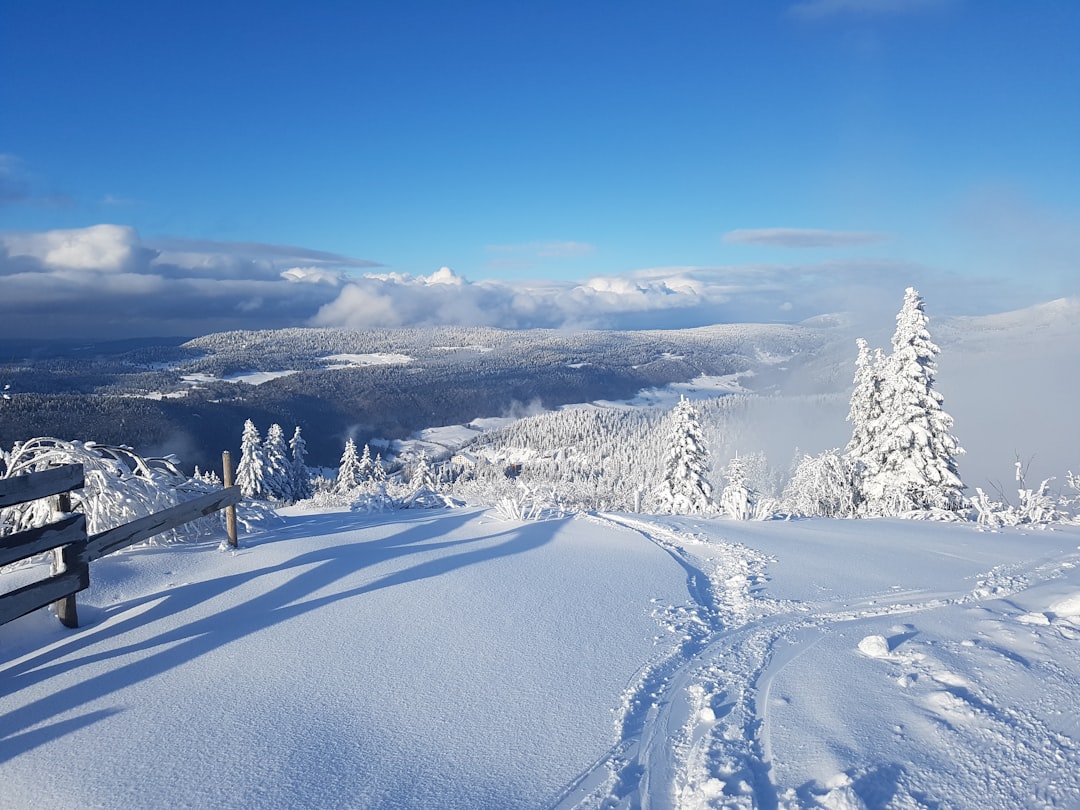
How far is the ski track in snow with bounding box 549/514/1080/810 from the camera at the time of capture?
9.40 feet

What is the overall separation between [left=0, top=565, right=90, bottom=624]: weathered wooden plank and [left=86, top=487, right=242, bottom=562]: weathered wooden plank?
0.79 ft

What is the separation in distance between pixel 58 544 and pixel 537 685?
4.04m

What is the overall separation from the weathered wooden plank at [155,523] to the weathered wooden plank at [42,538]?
0.21 metres

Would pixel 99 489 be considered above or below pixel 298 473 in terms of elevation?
above

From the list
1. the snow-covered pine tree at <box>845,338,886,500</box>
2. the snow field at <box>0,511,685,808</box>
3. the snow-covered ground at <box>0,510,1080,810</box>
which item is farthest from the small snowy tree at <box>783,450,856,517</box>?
the snow field at <box>0,511,685,808</box>

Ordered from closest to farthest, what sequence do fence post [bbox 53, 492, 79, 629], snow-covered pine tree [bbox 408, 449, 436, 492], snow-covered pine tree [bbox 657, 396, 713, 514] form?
fence post [bbox 53, 492, 79, 629], snow-covered pine tree [bbox 408, 449, 436, 492], snow-covered pine tree [bbox 657, 396, 713, 514]

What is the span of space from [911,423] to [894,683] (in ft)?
60.3

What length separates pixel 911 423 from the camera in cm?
1936

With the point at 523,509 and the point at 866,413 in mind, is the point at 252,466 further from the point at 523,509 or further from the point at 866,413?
the point at 866,413

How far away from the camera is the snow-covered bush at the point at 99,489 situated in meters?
6.72

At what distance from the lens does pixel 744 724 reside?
3.52 meters

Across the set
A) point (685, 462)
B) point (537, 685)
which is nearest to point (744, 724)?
point (537, 685)

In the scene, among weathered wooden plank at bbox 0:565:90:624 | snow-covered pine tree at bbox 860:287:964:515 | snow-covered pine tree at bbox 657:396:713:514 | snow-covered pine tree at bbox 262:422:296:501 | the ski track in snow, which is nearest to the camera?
the ski track in snow

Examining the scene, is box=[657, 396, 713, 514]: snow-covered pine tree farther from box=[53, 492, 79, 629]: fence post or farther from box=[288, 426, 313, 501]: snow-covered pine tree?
box=[288, 426, 313, 501]: snow-covered pine tree
